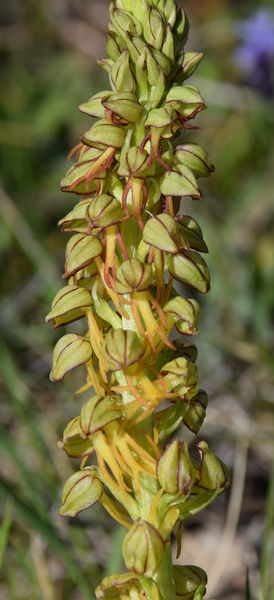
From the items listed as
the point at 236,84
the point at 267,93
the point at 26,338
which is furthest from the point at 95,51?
the point at 26,338

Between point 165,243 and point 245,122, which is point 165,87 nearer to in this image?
point 165,243

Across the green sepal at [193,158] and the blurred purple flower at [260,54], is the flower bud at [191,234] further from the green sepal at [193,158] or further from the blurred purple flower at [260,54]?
the blurred purple flower at [260,54]

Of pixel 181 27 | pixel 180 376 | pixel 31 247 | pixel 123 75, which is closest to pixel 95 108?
pixel 123 75

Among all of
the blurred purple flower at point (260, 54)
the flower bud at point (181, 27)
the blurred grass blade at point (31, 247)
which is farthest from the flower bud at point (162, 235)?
the blurred purple flower at point (260, 54)

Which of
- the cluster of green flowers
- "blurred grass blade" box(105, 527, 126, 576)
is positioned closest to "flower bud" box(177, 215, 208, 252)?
the cluster of green flowers

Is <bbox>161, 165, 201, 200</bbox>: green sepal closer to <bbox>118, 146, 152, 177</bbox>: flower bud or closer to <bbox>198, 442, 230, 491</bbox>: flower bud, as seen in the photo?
<bbox>118, 146, 152, 177</bbox>: flower bud

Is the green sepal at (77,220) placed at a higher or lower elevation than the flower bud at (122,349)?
higher
